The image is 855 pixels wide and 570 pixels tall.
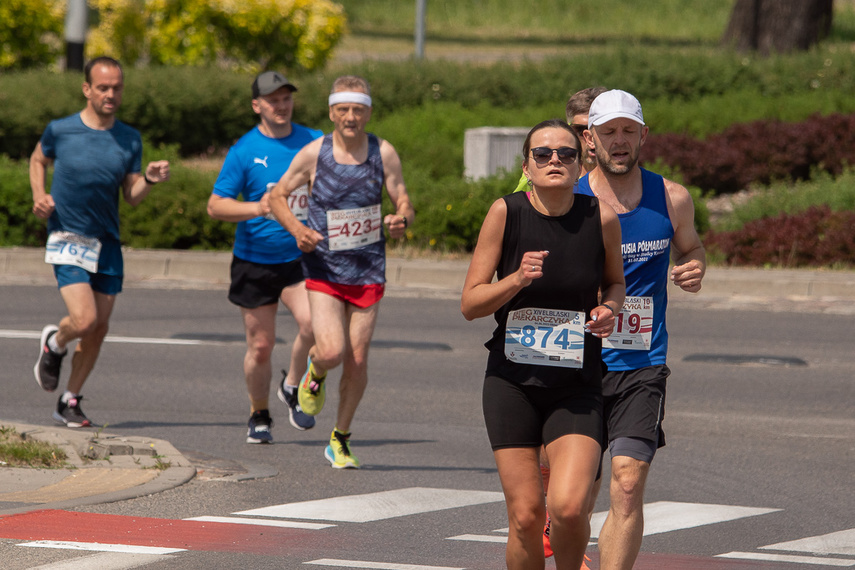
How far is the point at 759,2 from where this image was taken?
30109 millimetres

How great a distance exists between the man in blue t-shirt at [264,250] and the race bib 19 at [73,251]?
823mm

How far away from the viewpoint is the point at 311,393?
7.75 metres

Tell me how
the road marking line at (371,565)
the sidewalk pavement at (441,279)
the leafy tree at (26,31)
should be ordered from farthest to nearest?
1. the leafy tree at (26,31)
2. the sidewalk pavement at (441,279)
3. the road marking line at (371,565)

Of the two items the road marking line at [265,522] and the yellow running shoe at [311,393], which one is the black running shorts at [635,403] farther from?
the yellow running shoe at [311,393]

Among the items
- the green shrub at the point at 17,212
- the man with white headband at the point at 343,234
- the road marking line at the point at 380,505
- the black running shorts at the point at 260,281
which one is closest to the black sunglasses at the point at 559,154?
the road marking line at the point at 380,505

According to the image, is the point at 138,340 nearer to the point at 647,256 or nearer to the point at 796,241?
the point at 647,256

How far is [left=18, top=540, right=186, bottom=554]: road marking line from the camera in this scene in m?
5.76

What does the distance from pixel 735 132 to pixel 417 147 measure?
4.72m

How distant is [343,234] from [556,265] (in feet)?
9.31

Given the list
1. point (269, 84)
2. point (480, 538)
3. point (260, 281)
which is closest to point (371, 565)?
point (480, 538)

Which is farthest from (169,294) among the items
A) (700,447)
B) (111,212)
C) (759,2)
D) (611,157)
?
(759,2)

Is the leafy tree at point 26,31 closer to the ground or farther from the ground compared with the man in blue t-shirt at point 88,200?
farther from the ground

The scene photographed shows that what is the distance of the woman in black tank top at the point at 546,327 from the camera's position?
4820mm

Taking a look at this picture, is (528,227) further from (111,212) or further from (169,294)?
(169,294)
